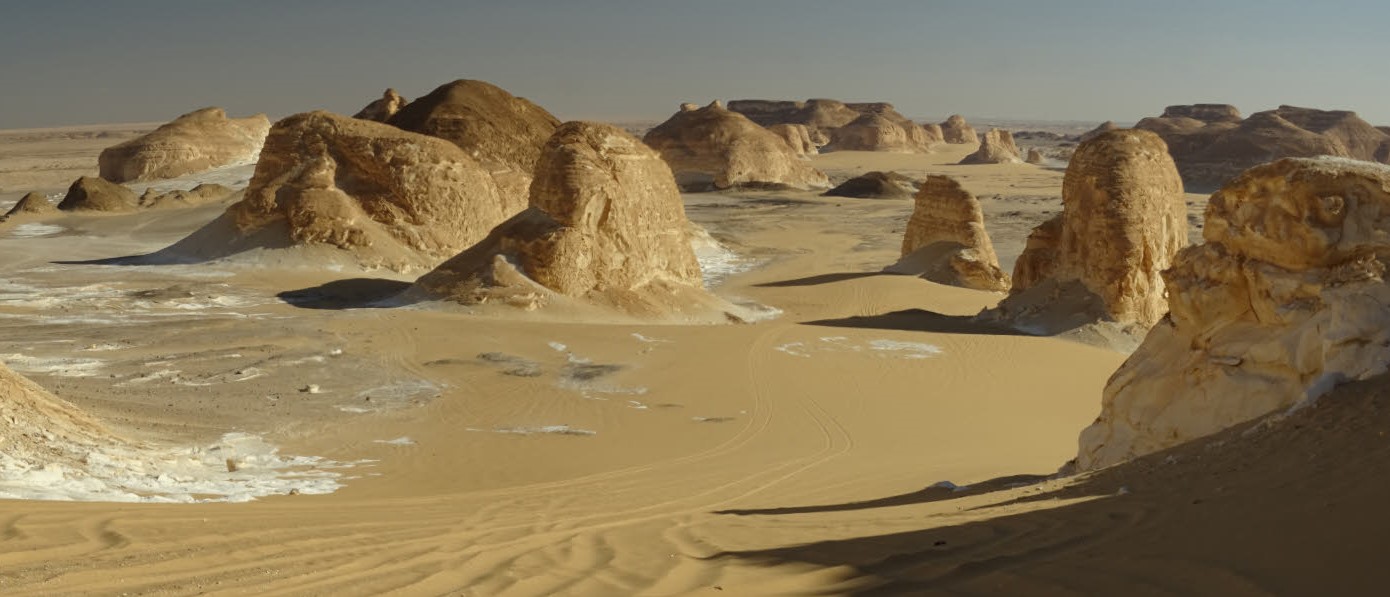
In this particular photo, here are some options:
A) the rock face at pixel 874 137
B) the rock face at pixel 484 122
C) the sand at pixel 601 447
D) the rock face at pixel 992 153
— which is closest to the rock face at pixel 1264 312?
the sand at pixel 601 447

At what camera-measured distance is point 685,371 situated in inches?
587

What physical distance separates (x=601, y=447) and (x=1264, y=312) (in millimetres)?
6002

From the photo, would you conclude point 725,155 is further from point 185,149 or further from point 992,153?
point 992,153

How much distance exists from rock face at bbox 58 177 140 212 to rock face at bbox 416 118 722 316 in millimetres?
19206

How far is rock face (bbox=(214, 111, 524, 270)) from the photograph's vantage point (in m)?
22.5

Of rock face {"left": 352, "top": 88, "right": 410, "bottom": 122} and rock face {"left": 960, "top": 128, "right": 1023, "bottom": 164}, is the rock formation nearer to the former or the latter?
rock face {"left": 352, "top": 88, "right": 410, "bottom": 122}

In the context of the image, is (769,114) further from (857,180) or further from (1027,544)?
(1027,544)

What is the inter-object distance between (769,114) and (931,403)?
9165 centimetres

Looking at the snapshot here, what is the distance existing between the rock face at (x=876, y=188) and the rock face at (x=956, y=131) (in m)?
49.3

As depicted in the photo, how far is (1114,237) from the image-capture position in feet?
58.1

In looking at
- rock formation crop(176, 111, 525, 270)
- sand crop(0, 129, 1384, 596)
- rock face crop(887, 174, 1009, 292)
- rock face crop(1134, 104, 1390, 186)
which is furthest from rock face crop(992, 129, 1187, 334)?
rock face crop(1134, 104, 1390, 186)

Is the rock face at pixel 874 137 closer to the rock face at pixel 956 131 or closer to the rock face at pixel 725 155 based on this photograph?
the rock face at pixel 956 131

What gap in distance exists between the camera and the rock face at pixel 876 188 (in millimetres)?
47000

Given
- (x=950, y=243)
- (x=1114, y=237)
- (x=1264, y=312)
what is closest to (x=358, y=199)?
(x=950, y=243)
